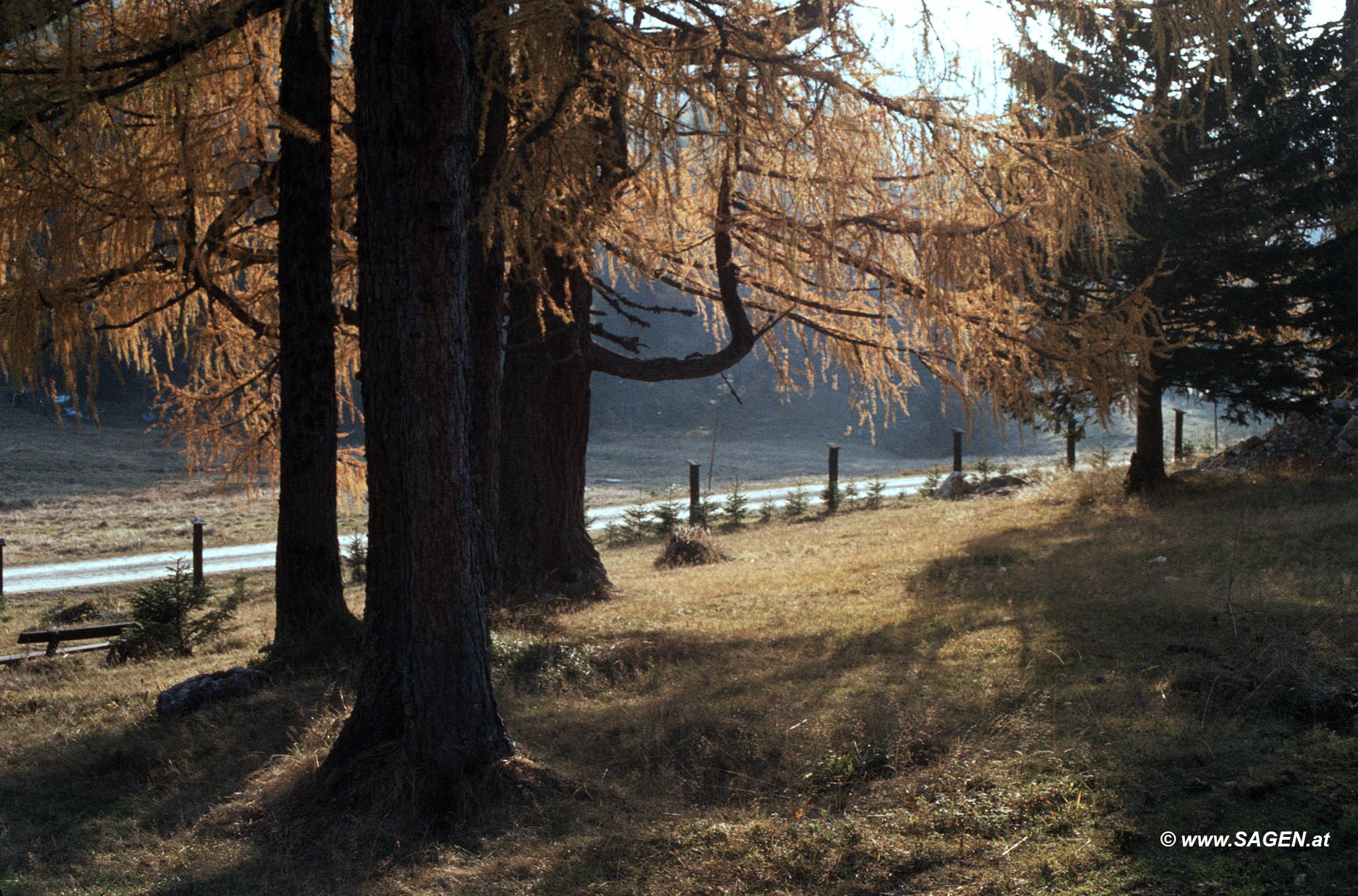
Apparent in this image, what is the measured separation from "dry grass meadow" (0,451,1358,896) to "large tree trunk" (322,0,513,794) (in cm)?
41

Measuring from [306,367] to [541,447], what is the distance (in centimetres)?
280

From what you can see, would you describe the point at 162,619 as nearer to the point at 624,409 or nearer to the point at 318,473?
the point at 318,473

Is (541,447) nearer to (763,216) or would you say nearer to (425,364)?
(763,216)

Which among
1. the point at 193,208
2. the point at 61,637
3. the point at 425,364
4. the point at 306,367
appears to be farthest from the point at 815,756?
the point at 61,637

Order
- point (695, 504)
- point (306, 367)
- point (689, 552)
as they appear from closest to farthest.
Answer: point (306, 367), point (689, 552), point (695, 504)

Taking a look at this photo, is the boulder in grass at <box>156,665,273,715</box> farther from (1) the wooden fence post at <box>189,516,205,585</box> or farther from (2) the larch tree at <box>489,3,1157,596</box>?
(1) the wooden fence post at <box>189,516,205,585</box>

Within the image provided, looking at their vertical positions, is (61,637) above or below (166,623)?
below

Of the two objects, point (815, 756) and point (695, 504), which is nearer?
point (815, 756)

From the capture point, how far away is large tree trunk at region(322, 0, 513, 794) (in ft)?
14.1

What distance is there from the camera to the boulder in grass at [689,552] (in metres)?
12.8

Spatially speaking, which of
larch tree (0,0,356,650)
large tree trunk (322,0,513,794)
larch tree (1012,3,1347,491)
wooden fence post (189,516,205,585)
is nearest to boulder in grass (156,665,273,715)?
larch tree (0,0,356,650)

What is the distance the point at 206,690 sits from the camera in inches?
238

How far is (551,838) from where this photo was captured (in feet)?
12.8

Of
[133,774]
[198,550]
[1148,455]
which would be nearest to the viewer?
[133,774]
